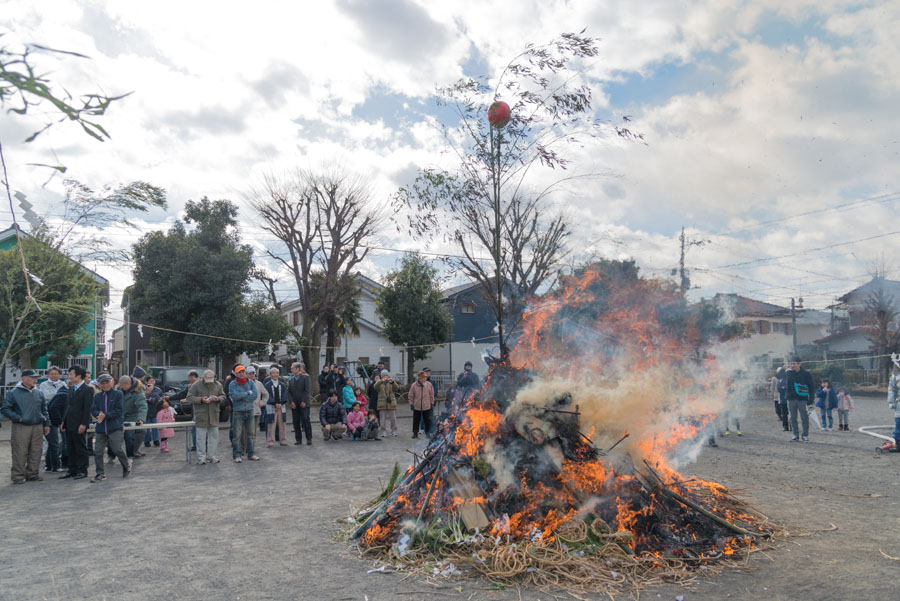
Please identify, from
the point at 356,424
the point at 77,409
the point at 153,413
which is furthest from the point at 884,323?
the point at 77,409

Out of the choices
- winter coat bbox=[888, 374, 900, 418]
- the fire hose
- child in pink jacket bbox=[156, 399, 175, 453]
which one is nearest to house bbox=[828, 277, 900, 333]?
the fire hose

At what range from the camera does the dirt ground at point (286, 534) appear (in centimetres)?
452

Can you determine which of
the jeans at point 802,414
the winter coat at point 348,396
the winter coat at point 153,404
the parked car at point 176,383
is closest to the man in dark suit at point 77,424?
the winter coat at point 153,404

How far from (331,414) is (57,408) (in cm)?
597

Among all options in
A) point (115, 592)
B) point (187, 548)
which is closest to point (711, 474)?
point (187, 548)

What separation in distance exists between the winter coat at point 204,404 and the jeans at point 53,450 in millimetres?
2267

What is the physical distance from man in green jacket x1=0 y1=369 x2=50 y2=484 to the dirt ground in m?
0.28

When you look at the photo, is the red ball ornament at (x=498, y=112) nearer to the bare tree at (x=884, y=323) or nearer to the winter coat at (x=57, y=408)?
the winter coat at (x=57, y=408)

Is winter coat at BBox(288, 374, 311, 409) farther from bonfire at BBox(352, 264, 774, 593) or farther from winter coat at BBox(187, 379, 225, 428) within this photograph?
bonfire at BBox(352, 264, 774, 593)

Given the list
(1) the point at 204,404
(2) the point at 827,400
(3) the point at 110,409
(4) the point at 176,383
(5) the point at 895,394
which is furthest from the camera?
(4) the point at 176,383

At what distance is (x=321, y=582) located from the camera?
470 centimetres

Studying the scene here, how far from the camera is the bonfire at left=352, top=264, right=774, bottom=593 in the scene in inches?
197

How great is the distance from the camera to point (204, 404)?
36.0ft

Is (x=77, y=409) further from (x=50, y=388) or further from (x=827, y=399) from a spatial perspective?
(x=827, y=399)
